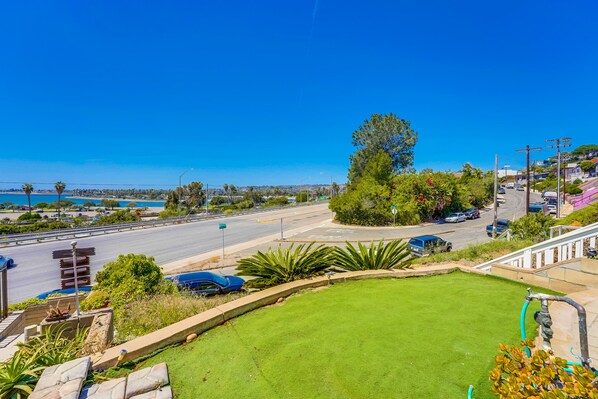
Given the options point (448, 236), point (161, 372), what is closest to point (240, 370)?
point (161, 372)

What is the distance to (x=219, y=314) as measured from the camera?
5.00m

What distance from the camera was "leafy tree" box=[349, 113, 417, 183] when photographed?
163 feet

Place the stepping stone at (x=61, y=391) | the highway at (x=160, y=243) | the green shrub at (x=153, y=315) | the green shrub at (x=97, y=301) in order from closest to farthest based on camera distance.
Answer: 1. the stepping stone at (x=61, y=391)
2. the green shrub at (x=153, y=315)
3. the green shrub at (x=97, y=301)
4. the highway at (x=160, y=243)

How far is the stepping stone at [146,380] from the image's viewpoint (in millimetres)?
3346

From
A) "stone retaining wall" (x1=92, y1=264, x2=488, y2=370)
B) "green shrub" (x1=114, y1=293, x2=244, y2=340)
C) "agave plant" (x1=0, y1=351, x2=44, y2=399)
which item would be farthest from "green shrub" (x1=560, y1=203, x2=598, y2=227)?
"agave plant" (x1=0, y1=351, x2=44, y2=399)

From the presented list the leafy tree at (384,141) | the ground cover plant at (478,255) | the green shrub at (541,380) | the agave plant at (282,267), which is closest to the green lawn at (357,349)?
the green shrub at (541,380)

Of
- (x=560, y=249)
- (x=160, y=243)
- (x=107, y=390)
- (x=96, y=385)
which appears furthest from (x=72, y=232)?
(x=560, y=249)

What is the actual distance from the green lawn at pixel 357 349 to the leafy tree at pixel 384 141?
46292 millimetres

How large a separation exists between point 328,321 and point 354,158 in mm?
48761

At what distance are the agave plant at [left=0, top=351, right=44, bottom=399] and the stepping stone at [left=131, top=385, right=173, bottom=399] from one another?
4.34 ft

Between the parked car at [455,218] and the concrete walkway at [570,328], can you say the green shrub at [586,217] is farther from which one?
the parked car at [455,218]

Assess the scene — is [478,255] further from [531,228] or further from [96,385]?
[96,385]

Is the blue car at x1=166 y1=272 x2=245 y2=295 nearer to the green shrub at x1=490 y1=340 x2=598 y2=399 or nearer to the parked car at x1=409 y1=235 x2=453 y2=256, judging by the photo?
the green shrub at x1=490 y1=340 x2=598 y2=399

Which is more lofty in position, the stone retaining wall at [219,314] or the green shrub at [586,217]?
the green shrub at [586,217]
